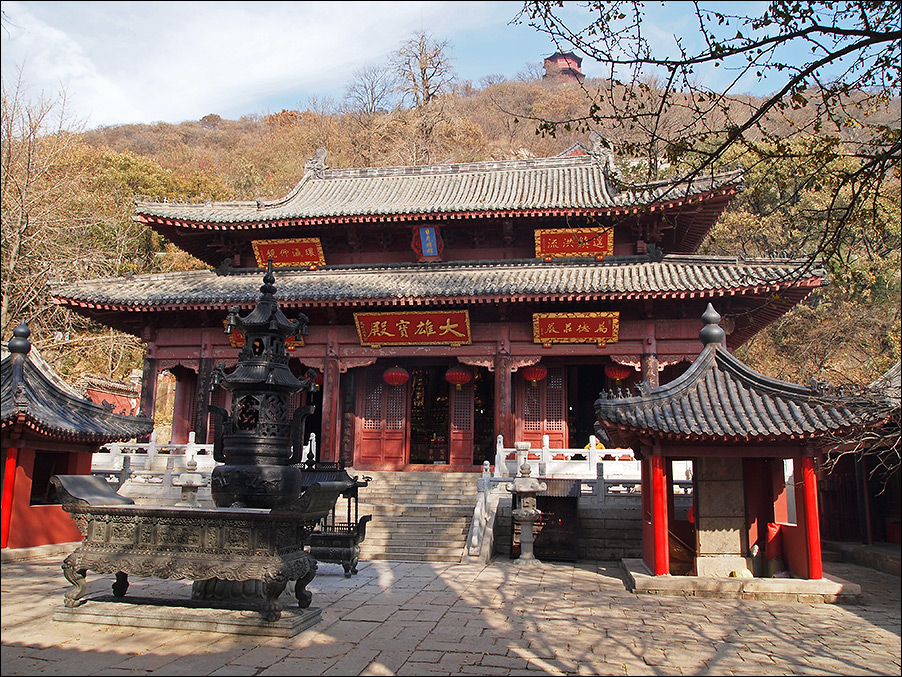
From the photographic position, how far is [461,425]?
1648 centimetres

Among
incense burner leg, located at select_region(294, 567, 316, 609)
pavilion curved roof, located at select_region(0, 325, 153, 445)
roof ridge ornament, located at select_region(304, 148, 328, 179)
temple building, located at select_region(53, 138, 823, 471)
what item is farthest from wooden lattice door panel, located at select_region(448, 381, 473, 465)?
incense burner leg, located at select_region(294, 567, 316, 609)

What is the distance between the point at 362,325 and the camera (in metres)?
15.7

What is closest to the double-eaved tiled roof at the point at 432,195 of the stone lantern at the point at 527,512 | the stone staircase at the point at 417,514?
the stone staircase at the point at 417,514

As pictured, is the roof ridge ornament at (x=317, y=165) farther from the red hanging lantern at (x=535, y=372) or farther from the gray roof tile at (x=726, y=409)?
the gray roof tile at (x=726, y=409)

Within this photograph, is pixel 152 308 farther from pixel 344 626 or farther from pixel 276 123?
pixel 276 123

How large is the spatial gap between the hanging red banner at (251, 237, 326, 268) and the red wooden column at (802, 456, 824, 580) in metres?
12.7

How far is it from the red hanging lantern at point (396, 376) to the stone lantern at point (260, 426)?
8.50 m

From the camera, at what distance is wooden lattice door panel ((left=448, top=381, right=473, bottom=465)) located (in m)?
16.2

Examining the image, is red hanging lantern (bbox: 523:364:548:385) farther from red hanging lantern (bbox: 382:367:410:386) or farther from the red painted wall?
the red painted wall

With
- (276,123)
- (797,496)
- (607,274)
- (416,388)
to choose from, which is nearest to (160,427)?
(416,388)

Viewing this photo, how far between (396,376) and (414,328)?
4.23ft

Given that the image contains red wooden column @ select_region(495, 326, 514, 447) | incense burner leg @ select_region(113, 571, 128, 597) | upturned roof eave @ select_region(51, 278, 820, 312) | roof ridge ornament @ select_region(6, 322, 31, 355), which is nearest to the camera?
incense burner leg @ select_region(113, 571, 128, 597)

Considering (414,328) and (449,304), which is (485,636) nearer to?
(449,304)

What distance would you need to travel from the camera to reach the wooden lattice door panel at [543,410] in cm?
1598
